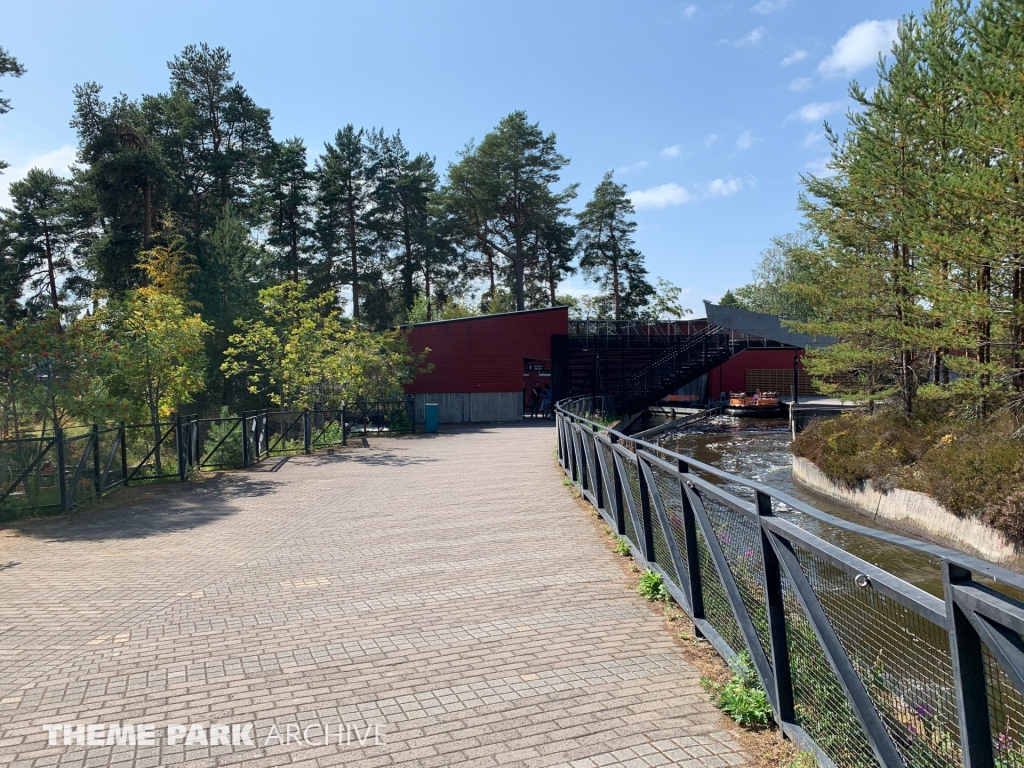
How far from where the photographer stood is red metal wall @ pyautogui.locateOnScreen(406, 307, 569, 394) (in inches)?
1284

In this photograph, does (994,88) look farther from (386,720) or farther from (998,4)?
(386,720)

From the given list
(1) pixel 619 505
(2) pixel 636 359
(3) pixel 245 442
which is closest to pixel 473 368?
(2) pixel 636 359

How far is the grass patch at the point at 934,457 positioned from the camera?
11227mm

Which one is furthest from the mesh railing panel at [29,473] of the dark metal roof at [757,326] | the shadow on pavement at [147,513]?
the dark metal roof at [757,326]

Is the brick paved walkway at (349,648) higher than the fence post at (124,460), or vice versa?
the fence post at (124,460)

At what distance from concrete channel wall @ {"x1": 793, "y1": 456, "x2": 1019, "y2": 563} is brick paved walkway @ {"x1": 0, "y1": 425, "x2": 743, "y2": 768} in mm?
6544

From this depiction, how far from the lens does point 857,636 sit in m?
2.97

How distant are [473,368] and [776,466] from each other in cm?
1499

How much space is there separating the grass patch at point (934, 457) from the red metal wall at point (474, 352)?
15.4 m

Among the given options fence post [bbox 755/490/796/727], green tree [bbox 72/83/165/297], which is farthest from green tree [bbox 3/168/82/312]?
fence post [bbox 755/490/796/727]

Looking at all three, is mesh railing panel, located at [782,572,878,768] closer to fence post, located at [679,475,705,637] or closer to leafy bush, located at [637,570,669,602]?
fence post, located at [679,475,705,637]

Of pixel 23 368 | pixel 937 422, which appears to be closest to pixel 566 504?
pixel 23 368

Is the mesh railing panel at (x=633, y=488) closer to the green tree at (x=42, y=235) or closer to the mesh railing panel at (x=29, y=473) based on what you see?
the mesh railing panel at (x=29, y=473)

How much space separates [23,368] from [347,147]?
37374 mm
